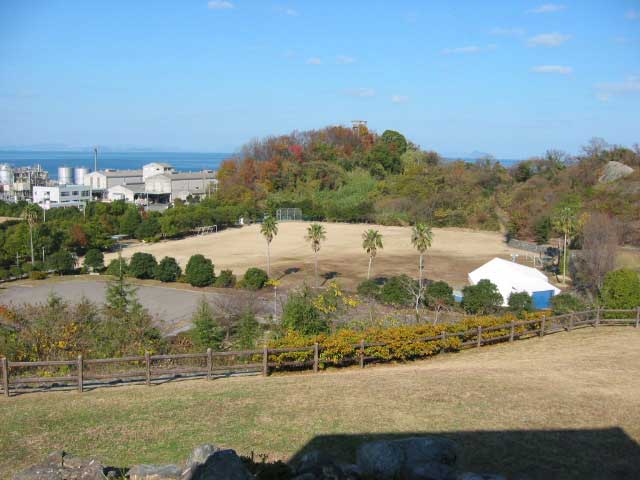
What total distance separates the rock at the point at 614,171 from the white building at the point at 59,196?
71.0 m

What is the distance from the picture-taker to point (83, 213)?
70.3m

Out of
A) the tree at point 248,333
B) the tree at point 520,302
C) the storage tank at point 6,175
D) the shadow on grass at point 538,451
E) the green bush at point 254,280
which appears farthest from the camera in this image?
the storage tank at point 6,175

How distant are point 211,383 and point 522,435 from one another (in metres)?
7.50

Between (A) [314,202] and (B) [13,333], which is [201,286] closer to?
(B) [13,333]

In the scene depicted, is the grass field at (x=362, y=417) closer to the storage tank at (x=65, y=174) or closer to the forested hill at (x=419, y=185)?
the forested hill at (x=419, y=185)

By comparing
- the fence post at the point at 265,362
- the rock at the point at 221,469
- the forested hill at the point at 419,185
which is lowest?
the fence post at the point at 265,362

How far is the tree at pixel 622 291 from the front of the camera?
24.1m

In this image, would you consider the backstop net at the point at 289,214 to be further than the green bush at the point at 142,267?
Yes

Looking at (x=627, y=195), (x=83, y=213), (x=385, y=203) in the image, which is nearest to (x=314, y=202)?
(x=385, y=203)

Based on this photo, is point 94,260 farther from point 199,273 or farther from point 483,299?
point 483,299

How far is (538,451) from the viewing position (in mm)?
9875

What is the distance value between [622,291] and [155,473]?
22.7 m

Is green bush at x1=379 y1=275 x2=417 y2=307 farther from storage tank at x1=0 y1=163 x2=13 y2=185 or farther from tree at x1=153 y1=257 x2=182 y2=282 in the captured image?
storage tank at x1=0 y1=163 x2=13 y2=185

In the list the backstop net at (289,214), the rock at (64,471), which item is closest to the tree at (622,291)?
the rock at (64,471)
